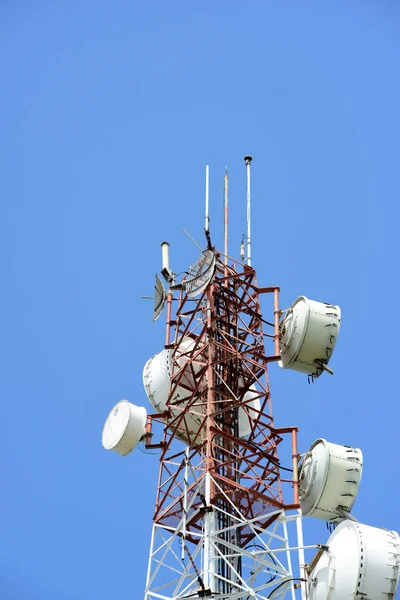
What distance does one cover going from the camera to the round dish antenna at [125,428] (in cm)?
4322

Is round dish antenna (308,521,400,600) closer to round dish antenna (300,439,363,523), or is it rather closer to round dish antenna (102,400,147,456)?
round dish antenna (300,439,363,523)

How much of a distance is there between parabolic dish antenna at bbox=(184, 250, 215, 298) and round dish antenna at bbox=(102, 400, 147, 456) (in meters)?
4.59

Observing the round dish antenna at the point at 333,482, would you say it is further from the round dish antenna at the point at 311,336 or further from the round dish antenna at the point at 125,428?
the round dish antenna at the point at 125,428

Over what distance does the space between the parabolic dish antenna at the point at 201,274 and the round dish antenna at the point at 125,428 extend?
4.59 m

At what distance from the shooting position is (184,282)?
145 ft

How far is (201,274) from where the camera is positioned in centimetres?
4356

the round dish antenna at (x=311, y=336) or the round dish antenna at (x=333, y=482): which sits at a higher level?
the round dish antenna at (x=311, y=336)

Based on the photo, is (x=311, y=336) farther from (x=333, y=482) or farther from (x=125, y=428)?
(x=125, y=428)

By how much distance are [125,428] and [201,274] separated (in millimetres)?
6063

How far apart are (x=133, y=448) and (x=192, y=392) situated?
319 centimetres

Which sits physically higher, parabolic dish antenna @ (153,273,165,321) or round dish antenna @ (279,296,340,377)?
parabolic dish antenna @ (153,273,165,321)

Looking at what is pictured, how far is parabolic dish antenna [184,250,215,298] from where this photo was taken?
4309cm

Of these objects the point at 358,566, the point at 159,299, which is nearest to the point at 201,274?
the point at 159,299

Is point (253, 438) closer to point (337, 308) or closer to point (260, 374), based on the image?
point (260, 374)
